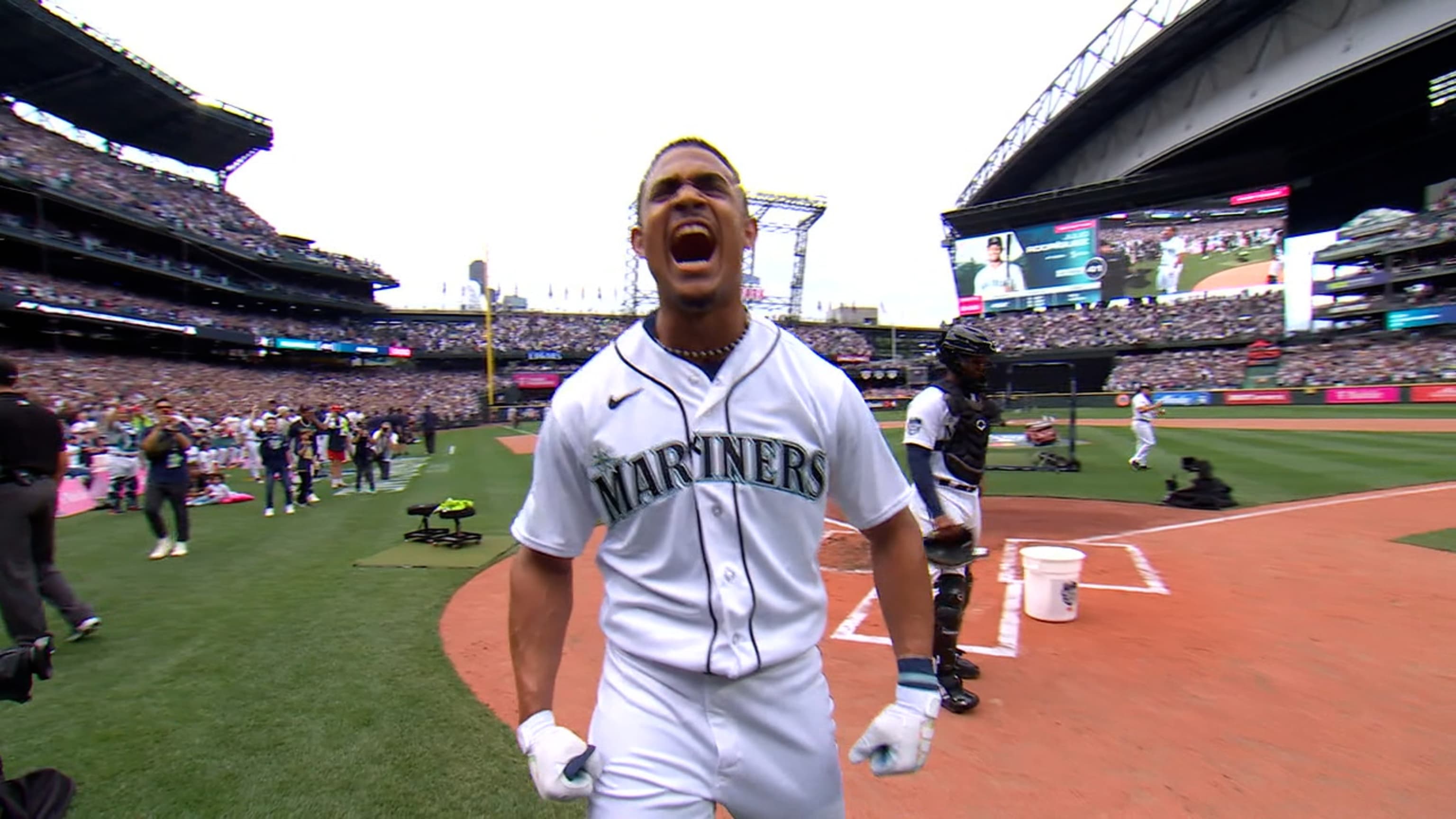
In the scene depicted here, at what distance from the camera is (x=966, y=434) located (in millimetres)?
4430

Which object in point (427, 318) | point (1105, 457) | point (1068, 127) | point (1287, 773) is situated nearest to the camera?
point (1287, 773)

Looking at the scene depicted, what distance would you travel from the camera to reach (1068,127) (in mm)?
46469

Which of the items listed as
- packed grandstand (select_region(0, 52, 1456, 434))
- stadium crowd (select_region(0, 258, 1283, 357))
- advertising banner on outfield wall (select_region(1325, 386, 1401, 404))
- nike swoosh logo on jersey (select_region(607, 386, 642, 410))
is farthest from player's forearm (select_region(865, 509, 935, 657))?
stadium crowd (select_region(0, 258, 1283, 357))

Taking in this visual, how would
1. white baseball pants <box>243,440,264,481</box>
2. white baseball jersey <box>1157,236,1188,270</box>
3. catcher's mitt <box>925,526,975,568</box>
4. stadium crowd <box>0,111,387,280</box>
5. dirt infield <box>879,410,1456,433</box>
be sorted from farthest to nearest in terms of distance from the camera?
1. white baseball jersey <box>1157,236,1188,270</box>
2. stadium crowd <box>0,111,387,280</box>
3. dirt infield <box>879,410,1456,433</box>
4. white baseball pants <box>243,440,264,481</box>
5. catcher's mitt <box>925,526,975,568</box>

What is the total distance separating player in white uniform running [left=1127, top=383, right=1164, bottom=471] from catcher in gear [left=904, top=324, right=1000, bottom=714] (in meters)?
12.2

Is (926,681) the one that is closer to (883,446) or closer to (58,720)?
(883,446)

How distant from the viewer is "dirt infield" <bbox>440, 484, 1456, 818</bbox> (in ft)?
11.0

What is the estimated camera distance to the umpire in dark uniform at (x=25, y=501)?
4.64m

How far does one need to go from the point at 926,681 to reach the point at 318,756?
3.39 m

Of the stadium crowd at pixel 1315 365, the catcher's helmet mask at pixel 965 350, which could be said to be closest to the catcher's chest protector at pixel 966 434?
the catcher's helmet mask at pixel 965 350

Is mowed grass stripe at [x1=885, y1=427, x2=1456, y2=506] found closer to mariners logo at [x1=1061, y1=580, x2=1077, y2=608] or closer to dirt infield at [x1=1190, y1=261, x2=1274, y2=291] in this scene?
mariners logo at [x1=1061, y1=580, x2=1077, y2=608]

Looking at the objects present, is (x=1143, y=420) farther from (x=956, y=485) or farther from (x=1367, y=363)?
(x=1367, y=363)

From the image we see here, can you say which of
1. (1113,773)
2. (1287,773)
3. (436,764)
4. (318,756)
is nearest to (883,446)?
(1113,773)

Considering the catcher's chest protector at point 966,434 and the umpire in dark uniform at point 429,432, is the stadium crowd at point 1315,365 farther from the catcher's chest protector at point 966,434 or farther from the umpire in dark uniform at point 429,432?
the catcher's chest protector at point 966,434
